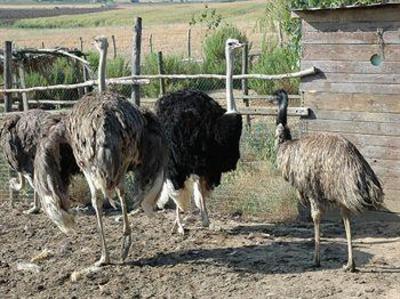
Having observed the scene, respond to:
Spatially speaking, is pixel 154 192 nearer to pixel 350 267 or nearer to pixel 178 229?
pixel 178 229

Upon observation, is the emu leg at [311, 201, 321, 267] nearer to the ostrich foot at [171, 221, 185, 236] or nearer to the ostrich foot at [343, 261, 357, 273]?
the ostrich foot at [343, 261, 357, 273]

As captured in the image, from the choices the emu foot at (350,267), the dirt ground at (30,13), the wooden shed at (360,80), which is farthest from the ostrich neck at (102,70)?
the dirt ground at (30,13)

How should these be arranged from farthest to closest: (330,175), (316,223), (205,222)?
(205,222) → (316,223) → (330,175)

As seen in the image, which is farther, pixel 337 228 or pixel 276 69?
pixel 276 69

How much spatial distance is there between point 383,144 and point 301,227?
107cm

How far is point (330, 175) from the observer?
220 inches

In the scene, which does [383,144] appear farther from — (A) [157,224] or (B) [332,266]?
(A) [157,224]

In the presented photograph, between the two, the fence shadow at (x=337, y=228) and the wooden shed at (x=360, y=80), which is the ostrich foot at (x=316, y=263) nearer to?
the fence shadow at (x=337, y=228)

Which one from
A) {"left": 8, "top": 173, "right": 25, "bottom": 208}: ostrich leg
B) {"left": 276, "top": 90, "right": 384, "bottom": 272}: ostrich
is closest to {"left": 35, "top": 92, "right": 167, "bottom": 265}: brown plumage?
{"left": 276, "top": 90, "right": 384, "bottom": 272}: ostrich

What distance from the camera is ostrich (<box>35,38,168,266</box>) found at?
5.67 m

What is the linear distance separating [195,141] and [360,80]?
1.60 m

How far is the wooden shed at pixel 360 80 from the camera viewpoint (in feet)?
22.9

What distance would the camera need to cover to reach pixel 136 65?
28.7ft

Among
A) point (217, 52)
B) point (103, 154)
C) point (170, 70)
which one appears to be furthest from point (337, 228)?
point (217, 52)
